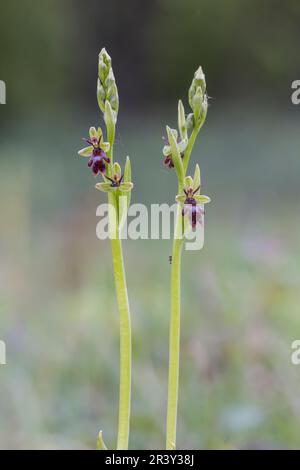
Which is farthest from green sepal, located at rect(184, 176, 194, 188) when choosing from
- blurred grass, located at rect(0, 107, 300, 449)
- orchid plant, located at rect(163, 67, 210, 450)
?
blurred grass, located at rect(0, 107, 300, 449)

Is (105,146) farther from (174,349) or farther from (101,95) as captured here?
(174,349)

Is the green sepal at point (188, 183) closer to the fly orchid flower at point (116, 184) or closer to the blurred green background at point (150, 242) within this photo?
the fly orchid flower at point (116, 184)

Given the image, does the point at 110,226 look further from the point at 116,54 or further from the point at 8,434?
the point at 116,54

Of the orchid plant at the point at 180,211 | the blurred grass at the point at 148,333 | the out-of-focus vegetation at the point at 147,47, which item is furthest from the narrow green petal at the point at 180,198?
the out-of-focus vegetation at the point at 147,47

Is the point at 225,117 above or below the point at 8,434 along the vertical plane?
above

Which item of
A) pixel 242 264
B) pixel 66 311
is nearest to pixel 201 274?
pixel 242 264

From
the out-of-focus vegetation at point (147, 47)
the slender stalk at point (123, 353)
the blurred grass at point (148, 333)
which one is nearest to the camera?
the slender stalk at point (123, 353)
